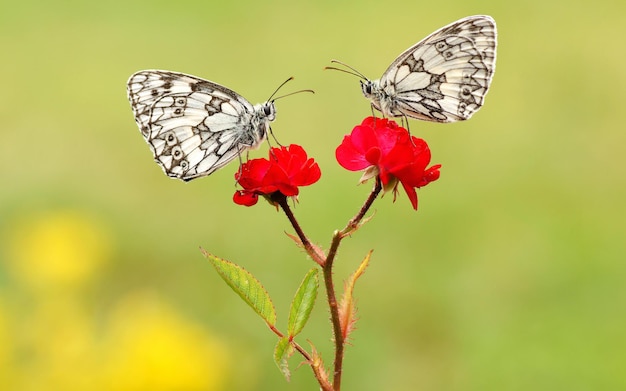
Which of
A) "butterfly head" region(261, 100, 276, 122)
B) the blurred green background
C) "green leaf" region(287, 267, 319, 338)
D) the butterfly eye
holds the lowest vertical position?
the blurred green background

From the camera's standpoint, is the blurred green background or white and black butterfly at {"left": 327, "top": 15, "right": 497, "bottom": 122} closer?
white and black butterfly at {"left": 327, "top": 15, "right": 497, "bottom": 122}

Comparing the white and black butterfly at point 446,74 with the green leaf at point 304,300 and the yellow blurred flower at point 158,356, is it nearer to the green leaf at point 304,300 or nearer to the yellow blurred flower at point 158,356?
the green leaf at point 304,300

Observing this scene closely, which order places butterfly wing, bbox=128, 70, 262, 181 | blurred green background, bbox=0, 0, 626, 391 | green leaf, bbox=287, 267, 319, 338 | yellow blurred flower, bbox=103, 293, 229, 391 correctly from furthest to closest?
blurred green background, bbox=0, 0, 626, 391 < yellow blurred flower, bbox=103, 293, 229, 391 < butterfly wing, bbox=128, 70, 262, 181 < green leaf, bbox=287, 267, 319, 338

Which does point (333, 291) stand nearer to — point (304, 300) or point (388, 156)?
point (304, 300)
